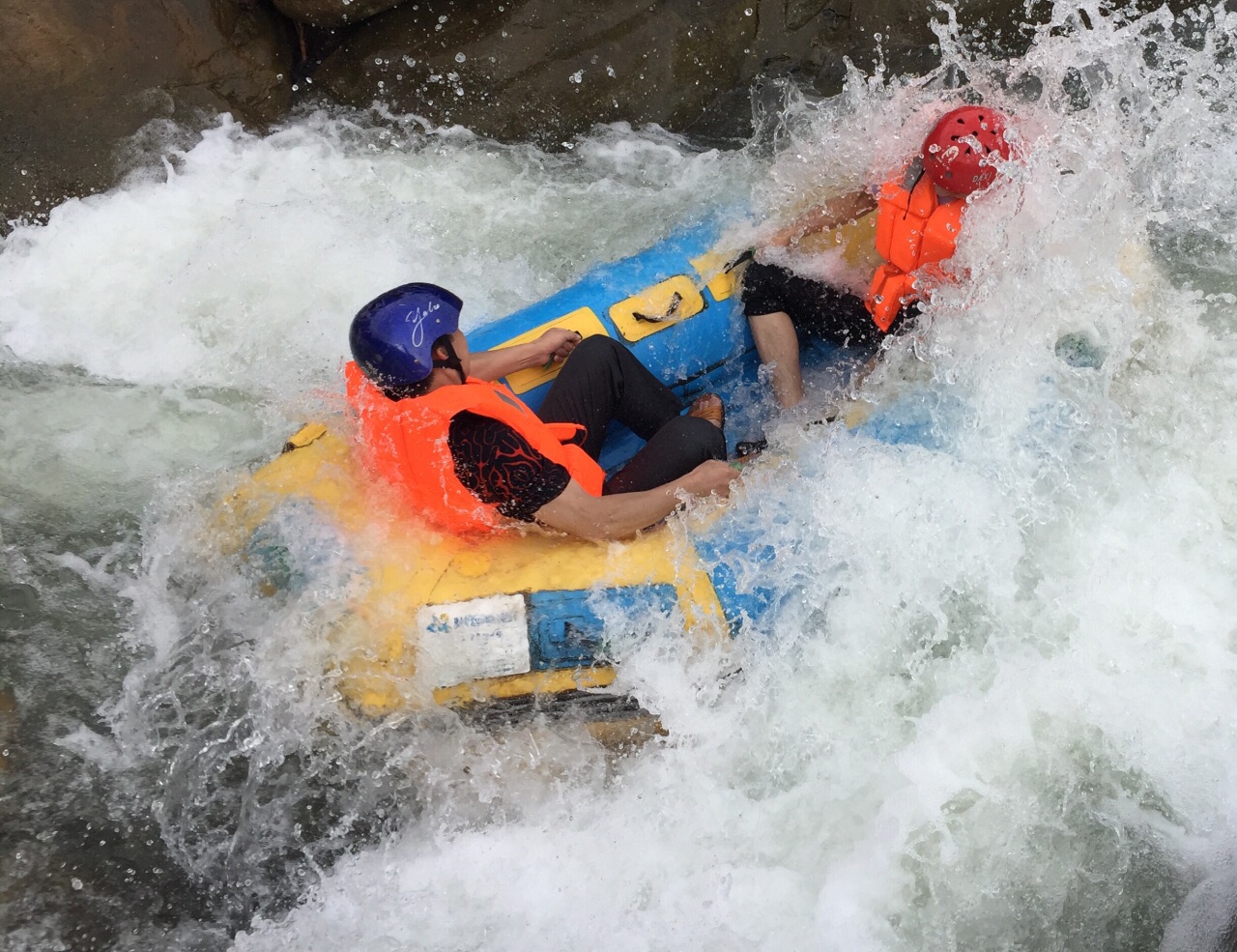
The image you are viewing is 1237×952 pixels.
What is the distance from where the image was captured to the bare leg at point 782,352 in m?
4.51

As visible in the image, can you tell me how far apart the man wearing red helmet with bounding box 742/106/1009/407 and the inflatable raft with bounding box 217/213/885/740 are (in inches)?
47.9

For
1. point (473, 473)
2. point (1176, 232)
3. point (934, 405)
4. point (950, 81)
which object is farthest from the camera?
point (950, 81)

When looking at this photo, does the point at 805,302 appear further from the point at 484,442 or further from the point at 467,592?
the point at 467,592

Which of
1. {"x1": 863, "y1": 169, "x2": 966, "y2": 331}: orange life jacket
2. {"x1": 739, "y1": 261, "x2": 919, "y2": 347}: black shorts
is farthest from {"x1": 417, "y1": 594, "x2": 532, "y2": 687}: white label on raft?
{"x1": 863, "y1": 169, "x2": 966, "y2": 331}: orange life jacket

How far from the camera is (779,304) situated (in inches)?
179

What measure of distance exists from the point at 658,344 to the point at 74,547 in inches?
103

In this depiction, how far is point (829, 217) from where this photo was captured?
181 inches

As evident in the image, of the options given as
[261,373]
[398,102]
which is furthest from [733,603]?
[398,102]

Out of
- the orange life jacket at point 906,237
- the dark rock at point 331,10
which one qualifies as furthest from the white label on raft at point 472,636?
the dark rock at point 331,10

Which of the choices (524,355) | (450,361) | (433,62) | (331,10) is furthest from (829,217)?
(331,10)

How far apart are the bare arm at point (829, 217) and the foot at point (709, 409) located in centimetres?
75

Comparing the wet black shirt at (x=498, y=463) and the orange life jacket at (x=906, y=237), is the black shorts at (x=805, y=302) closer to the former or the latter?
the orange life jacket at (x=906, y=237)

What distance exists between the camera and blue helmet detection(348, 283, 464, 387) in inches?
136

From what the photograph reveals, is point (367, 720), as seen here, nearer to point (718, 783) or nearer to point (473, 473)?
point (473, 473)
